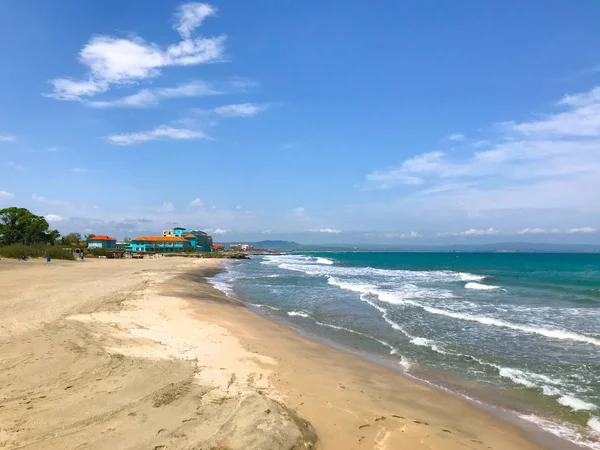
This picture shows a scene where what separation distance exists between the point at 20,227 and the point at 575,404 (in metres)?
64.7

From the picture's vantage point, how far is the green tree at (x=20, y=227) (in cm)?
5366

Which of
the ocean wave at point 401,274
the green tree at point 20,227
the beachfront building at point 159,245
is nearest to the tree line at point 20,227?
the green tree at point 20,227

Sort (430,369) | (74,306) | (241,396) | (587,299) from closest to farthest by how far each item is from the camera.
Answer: (241,396)
(430,369)
(74,306)
(587,299)

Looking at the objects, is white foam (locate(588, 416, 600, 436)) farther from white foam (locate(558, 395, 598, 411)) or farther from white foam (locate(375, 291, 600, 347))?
white foam (locate(375, 291, 600, 347))

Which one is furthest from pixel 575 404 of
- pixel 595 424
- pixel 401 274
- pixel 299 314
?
pixel 401 274

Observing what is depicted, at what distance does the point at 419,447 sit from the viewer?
5445 mm

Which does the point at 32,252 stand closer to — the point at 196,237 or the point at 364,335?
the point at 364,335

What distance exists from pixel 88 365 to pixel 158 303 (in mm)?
9831

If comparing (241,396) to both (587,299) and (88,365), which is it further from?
(587,299)

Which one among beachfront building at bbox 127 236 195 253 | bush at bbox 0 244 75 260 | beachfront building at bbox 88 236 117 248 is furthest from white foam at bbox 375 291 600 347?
beachfront building at bbox 127 236 195 253

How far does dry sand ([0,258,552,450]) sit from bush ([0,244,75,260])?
39.6 m

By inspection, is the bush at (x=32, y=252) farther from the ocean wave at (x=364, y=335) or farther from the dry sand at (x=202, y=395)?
the ocean wave at (x=364, y=335)

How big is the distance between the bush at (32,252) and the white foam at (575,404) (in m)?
51.9

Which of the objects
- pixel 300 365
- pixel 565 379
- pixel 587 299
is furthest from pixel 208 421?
pixel 587 299
